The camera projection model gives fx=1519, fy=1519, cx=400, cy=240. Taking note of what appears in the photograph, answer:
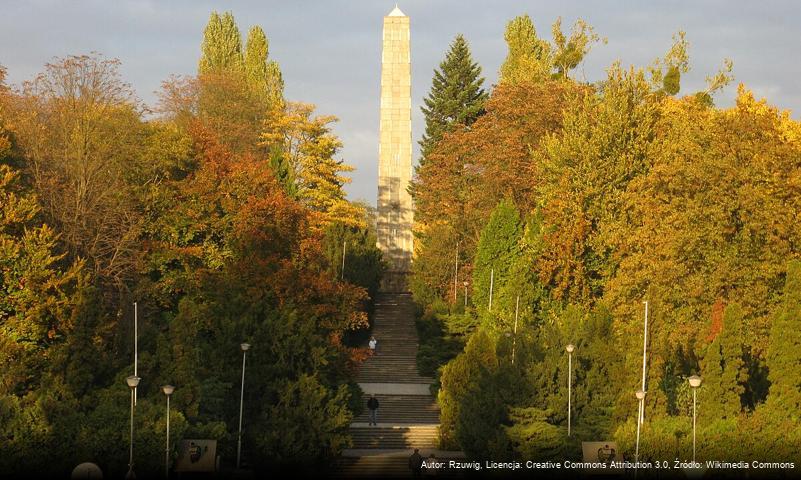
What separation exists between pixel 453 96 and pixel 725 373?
4892cm

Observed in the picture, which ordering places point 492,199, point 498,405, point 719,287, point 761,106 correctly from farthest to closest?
point 492,199, point 761,106, point 719,287, point 498,405

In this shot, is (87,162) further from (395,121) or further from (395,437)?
(395,121)

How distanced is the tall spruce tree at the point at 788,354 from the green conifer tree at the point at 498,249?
2062 centimetres

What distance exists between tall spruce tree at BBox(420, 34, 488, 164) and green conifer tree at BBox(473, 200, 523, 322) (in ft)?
77.8

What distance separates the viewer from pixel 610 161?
5562cm

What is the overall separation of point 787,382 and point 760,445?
2.79 metres

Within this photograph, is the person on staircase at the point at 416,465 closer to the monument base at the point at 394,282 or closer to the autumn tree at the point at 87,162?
the autumn tree at the point at 87,162

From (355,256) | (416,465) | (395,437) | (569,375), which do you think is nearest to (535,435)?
(569,375)

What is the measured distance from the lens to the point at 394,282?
283 ft

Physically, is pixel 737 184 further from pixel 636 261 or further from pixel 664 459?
pixel 664 459

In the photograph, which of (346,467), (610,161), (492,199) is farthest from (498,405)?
(492,199)

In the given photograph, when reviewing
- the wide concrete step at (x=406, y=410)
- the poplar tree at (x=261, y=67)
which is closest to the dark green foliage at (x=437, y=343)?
the wide concrete step at (x=406, y=410)

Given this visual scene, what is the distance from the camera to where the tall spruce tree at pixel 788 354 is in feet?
131

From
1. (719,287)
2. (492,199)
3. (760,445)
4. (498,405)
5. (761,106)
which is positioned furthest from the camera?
(492,199)
